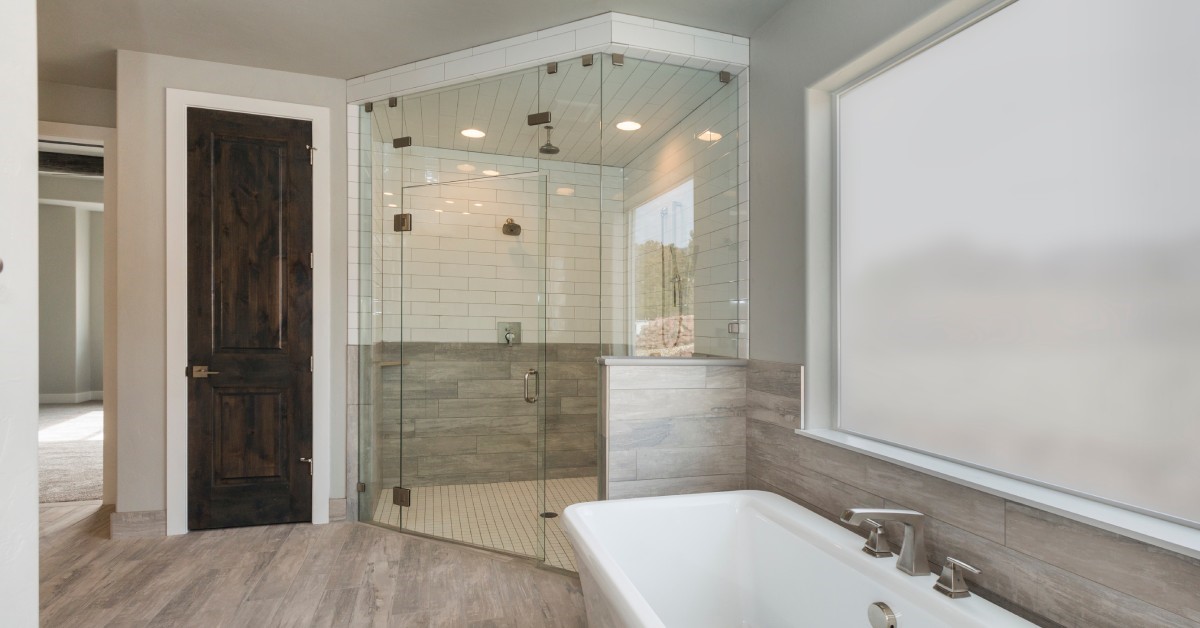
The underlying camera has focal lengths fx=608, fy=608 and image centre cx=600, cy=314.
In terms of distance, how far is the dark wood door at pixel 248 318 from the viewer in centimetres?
349

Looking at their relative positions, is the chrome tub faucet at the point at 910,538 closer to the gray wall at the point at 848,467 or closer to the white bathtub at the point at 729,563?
the white bathtub at the point at 729,563

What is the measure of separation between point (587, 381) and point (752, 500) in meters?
0.98

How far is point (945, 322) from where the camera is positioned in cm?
199

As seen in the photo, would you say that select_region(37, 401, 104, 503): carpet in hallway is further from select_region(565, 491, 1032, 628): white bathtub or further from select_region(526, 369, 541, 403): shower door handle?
select_region(565, 491, 1032, 628): white bathtub

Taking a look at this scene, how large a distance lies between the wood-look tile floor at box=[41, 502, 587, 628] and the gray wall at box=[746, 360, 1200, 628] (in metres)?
1.21

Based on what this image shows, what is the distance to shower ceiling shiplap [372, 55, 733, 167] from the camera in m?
2.93

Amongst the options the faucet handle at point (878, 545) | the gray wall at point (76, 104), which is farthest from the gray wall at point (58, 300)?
the faucet handle at point (878, 545)

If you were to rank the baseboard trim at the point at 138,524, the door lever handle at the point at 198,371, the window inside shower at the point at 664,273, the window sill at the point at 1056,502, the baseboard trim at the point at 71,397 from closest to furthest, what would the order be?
the window sill at the point at 1056,502
the window inside shower at the point at 664,273
the baseboard trim at the point at 138,524
the door lever handle at the point at 198,371
the baseboard trim at the point at 71,397

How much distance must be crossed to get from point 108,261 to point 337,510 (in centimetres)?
213

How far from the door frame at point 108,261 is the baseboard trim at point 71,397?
579 cm

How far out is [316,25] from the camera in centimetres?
304

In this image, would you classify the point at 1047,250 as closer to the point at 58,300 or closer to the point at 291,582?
the point at 291,582

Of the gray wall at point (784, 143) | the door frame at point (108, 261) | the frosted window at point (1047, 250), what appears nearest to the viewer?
the frosted window at point (1047, 250)
